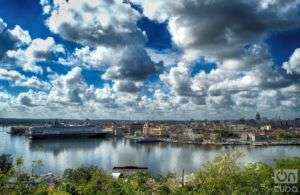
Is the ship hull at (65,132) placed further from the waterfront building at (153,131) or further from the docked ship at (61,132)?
the waterfront building at (153,131)

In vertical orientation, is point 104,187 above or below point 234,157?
below

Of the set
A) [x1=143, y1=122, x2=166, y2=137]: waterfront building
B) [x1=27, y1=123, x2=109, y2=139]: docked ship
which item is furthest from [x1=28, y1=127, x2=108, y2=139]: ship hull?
[x1=143, y1=122, x2=166, y2=137]: waterfront building

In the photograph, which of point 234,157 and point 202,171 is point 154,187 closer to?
point 202,171

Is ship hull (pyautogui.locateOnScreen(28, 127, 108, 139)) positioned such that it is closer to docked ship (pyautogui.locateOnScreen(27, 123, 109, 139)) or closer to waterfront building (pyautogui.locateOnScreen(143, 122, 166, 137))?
docked ship (pyautogui.locateOnScreen(27, 123, 109, 139))

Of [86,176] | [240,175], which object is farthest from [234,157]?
[86,176]

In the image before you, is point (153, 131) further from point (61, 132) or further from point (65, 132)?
point (61, 132)

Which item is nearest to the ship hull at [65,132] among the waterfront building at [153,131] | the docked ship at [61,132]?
the docked ship at [61,132]

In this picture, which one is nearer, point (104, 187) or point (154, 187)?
point (104, 187)

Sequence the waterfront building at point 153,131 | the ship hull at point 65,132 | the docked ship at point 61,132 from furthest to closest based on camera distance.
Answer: the waterfront building at point 153,131, the docked ship at point 61,132, the ship hull at point 65,132

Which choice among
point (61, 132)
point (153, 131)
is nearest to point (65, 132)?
point (61, 132)
